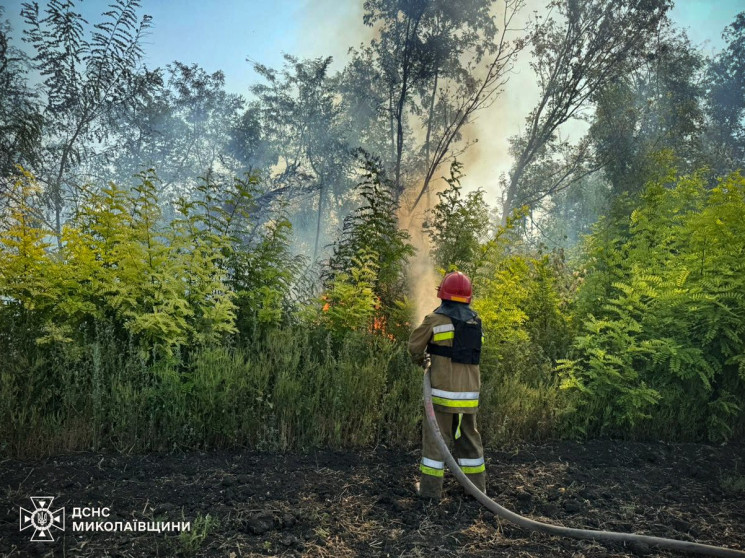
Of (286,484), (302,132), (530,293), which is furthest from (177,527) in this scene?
(302,132)

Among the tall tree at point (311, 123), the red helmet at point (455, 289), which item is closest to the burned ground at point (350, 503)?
the red helmet at point (455, 289)

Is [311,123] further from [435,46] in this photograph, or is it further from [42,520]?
[42,520]

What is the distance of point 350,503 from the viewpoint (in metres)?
3.97

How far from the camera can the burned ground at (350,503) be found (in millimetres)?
3256

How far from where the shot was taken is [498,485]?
456cm

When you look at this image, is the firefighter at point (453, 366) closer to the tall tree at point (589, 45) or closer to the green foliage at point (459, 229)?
the green foliage at point (459, 229)

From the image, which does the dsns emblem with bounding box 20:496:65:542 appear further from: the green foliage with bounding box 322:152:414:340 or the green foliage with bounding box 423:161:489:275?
the green foliage with bounding box 423:161:489:275

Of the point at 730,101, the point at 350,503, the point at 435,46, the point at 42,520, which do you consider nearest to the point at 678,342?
the point at 350,503

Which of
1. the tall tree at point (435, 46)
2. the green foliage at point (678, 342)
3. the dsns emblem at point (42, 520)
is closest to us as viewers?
the dsns emblem at point (42, 520)

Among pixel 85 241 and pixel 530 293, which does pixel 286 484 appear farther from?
pixel 530 293

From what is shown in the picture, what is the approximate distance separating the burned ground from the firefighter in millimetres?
329

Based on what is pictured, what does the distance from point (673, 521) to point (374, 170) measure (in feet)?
16.4

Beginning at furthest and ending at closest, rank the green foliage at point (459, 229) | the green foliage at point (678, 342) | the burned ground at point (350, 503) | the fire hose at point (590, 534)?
1. the green foliage at point (459, 229)
2. the green foliage at point (678, 342)
3. the fire hose at point (590, 534)
4. the burned ground at point (350, 503)

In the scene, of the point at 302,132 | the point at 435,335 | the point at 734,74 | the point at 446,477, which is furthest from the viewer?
the point at 734,74
